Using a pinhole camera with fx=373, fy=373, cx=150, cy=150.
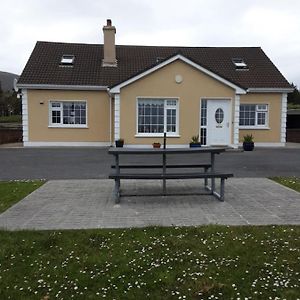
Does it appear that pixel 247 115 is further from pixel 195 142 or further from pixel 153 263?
pixel 153 263

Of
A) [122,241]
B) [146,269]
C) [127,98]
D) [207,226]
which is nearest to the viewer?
[146,269]

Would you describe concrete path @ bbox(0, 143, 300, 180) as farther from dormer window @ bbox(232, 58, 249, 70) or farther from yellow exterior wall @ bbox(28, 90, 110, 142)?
dormer window @ bbox(232, 58, 249, 70)

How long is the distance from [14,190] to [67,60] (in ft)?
52.5

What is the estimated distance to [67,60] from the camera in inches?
904

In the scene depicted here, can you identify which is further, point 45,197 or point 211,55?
point 211,55

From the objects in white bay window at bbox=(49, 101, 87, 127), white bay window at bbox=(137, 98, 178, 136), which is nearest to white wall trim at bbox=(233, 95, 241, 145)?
white bay window at bbox=(137, 98, 178, 136)

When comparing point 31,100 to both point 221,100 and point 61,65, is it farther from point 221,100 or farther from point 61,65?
point 221,100

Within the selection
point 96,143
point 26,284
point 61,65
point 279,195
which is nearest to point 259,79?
point 96,143

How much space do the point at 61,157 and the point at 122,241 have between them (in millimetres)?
11493

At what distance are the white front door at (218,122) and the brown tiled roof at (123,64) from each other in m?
1.73

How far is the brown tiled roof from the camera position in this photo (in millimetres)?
21219

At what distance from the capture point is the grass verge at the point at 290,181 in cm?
894

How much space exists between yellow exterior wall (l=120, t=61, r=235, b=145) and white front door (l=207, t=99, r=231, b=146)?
46 centimetres

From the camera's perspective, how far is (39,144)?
20.9 m
